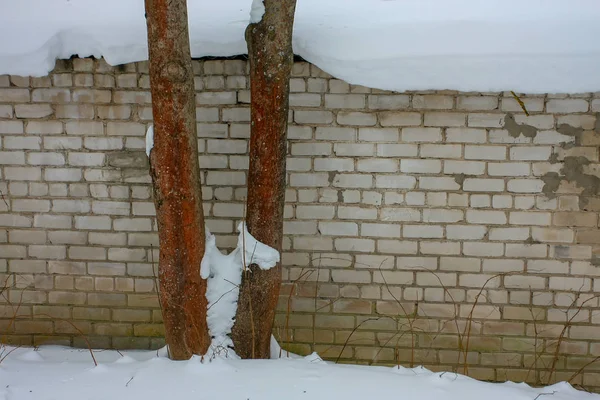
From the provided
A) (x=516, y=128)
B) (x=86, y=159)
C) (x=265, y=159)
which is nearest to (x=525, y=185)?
(x=516, y=128)

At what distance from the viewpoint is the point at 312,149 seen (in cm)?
335

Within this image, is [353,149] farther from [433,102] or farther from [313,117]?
[433,102]

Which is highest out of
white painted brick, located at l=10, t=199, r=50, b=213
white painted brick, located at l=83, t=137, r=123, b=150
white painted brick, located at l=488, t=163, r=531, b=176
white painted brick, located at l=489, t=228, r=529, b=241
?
white painted brick, located at l=83, t=137, r=123, b=150

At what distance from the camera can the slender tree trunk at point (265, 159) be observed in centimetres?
258

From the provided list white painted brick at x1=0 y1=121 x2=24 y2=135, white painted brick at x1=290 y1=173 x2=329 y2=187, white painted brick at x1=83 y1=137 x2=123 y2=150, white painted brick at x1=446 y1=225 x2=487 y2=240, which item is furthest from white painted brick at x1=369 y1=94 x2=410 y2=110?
white painted brick at x1=0 y1=121 x2=24 y2=135

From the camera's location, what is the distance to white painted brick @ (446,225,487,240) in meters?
3.33

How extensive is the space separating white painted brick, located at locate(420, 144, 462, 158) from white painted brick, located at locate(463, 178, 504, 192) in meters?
0.20

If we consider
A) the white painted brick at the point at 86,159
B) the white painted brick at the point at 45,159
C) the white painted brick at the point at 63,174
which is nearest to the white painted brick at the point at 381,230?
the white painted brick at the point at 86,159

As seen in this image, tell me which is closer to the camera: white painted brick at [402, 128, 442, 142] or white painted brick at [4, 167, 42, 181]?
white painted brick at [402, 128, 442, 142]

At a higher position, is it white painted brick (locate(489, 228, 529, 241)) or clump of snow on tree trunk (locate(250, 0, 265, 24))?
clump of snow on tree trunk (locate(250, 0, 265, 24))

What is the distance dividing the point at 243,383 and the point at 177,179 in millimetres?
1099

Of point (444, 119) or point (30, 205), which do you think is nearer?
point (444, 119)

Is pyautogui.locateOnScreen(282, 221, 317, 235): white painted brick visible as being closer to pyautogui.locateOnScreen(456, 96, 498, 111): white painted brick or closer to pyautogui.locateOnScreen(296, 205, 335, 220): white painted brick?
pyautogui.locateOnScreen(296, 205, 335, 220): white painted brick

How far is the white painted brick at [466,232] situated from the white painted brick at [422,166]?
0.41m
